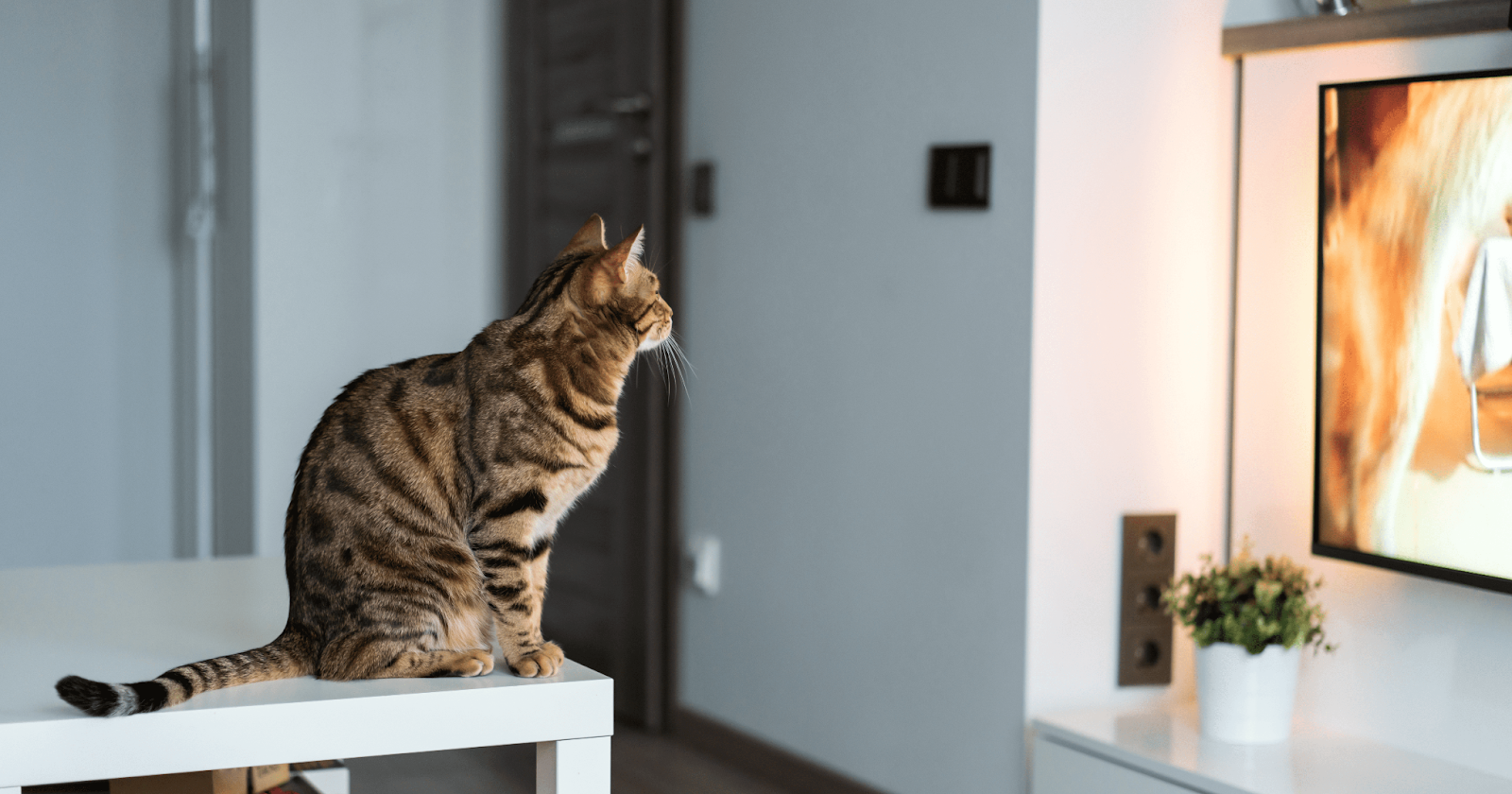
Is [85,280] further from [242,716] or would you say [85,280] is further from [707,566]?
[242,716]

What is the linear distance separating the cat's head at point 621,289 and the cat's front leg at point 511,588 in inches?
7.3

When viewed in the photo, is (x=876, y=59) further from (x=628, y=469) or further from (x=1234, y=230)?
(x=628, y=469)

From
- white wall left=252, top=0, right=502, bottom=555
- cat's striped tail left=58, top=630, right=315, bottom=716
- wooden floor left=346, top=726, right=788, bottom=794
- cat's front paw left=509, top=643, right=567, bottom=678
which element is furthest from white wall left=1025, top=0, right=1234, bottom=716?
white wall left=252, top=0, right=502, bottom=555

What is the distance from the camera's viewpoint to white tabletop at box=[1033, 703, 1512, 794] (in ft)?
5.93

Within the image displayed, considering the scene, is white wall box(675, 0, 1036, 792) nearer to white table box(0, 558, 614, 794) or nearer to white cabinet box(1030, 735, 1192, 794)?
white cabinet box(1030, 735, 1192, 794)

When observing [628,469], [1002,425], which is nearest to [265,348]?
[628,469]

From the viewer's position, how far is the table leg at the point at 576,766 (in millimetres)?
964

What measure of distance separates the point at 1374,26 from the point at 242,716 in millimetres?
1926

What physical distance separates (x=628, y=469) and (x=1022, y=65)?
1.49m

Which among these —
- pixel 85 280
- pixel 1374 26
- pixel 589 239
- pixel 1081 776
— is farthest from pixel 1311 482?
pixel 85 280

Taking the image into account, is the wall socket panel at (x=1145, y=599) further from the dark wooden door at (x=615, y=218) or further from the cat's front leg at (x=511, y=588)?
the cat's front leg at (x=511, y=588)

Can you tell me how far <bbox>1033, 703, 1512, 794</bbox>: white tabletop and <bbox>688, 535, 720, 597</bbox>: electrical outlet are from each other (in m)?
1.02

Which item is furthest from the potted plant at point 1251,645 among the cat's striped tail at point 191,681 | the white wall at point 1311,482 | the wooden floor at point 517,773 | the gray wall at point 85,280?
the gray wall at point 85,280

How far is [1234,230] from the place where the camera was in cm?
233
